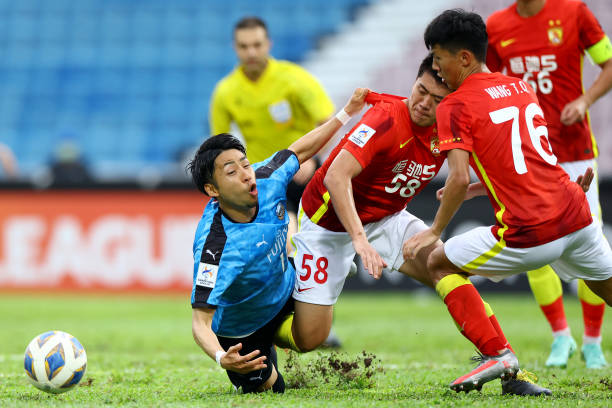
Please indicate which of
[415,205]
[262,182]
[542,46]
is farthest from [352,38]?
[262,182]

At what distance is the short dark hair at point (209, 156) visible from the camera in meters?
4.44

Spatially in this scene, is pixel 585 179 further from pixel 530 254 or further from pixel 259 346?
pixel 259 346

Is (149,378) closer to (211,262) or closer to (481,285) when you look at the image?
(211,262)

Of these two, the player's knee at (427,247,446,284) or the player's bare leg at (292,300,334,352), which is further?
the player's bare leg at (292,300,334,352)

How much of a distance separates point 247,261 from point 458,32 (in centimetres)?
157

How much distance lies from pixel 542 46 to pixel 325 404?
9.85 feet

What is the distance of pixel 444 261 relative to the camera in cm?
432

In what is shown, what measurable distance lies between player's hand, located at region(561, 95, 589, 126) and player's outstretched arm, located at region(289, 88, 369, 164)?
145 cm

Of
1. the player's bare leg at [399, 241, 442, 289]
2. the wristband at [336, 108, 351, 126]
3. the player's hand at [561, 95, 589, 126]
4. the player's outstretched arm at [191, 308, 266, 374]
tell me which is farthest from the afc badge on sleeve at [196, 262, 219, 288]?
the player's hand at [561, 95, 589, 126]

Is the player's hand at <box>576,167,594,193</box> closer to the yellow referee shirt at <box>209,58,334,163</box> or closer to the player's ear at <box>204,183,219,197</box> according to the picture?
the player's ear at <box>204,183,219,197</box>

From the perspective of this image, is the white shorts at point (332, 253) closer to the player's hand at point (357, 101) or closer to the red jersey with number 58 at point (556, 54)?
the player's hand at point (357, 101)

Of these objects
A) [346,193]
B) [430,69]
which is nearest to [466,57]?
[430,69]

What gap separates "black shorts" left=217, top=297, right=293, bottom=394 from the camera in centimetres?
448

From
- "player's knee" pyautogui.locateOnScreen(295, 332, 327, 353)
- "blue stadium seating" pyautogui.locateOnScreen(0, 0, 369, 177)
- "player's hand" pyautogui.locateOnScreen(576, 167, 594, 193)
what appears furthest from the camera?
"blue stadium seating" pyautogui.locateOnScreen(0, 0, 369, 177)
